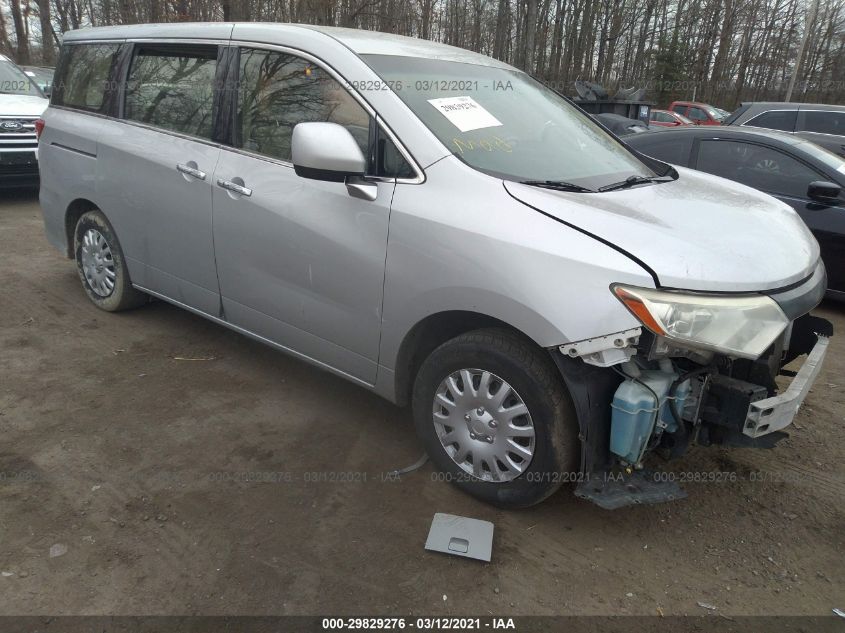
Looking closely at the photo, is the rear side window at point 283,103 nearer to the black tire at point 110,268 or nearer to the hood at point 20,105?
the black tire at point 110,268

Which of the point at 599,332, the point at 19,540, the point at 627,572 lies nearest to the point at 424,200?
the point at 599,332

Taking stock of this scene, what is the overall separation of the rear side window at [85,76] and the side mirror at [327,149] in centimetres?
233

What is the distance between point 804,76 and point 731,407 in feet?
137

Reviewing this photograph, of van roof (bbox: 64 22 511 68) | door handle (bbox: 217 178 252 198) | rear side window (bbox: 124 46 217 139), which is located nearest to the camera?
van roof (bbox: 64 22 511 68)

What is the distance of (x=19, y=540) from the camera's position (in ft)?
8.17

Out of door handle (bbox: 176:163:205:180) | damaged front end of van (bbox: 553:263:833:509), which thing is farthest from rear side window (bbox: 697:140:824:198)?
door handle (bbox: 176:163:205:180)

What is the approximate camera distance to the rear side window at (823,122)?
9.21 metres

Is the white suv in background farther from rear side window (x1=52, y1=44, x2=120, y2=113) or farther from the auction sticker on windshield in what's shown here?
the auction sticker on windshield

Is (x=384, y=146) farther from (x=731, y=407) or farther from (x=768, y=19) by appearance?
(x=768, y=19)

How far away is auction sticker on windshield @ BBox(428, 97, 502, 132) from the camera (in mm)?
2883

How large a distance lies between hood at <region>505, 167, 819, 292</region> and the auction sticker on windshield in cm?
46

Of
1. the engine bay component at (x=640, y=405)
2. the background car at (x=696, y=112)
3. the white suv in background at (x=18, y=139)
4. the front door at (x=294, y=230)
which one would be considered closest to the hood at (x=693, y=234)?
the engine bay component at (x=640, y=405)

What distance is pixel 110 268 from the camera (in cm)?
451

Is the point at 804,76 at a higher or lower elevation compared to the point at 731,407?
higher
